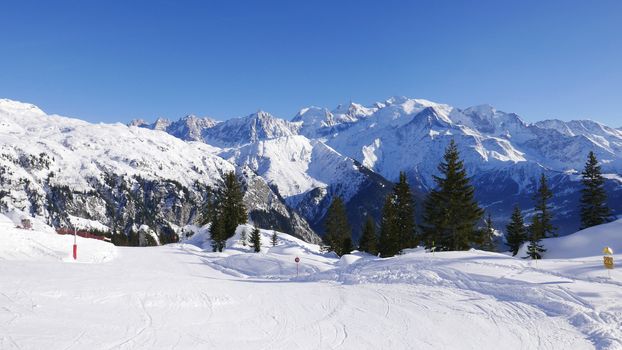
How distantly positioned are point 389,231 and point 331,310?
142ft

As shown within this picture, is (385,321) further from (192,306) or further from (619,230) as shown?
(619,230)

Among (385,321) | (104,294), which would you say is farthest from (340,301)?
(104,294)

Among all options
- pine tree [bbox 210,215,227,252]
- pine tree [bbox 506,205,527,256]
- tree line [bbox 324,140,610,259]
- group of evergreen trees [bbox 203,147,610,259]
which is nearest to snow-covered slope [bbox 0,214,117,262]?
pine tree [bbox 210,215,227,252]

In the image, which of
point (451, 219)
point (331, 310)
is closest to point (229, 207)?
point (451, 219)

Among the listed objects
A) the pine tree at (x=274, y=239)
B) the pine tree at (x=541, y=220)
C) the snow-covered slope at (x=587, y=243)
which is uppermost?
the pine tree at (x=541, y=220)

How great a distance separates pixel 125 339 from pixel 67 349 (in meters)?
1.21

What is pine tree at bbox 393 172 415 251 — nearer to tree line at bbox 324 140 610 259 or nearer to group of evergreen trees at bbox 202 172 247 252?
tree line at bbox 324 140 610 259

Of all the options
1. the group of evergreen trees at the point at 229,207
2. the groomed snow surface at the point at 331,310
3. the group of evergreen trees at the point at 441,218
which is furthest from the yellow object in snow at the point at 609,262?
the group of evergreen trees at the point at 229,207

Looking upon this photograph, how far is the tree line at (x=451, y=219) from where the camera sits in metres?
41.9

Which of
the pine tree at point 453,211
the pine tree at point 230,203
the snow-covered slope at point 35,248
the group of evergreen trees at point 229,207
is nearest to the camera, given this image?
the snow-covered slope at point 35,248

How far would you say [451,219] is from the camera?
42.0 metres

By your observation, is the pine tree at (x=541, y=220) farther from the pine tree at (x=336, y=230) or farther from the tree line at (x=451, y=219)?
the pine tree at (x=336, y=230)

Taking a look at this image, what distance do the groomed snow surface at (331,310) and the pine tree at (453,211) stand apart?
20.8 metres

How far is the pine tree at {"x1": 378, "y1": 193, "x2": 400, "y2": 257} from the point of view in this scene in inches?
2135
